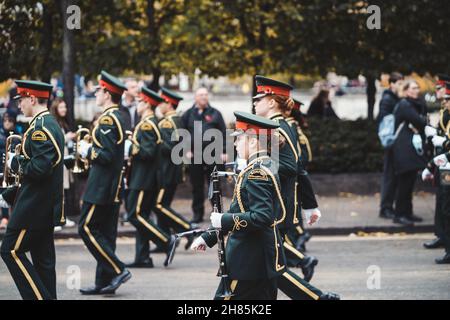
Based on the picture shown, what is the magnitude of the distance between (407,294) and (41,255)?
3.47 metres

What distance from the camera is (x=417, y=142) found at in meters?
13.9

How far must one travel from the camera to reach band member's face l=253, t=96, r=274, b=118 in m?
8.59

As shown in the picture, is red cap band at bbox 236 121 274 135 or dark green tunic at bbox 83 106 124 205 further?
dark green tunic at bbox 83 106 124 205

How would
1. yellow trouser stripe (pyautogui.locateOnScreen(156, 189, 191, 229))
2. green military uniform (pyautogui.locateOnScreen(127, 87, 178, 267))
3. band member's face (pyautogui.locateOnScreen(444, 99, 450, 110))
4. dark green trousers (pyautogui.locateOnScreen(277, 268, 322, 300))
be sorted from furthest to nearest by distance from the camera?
yellow trouser stripe (pyautogui.locateOnScreen(156, 189, 191, 229)), green military uniform (pyautogui.locateOnScreen(127, 87, 178, 267)), band member's face (pyautogui.locateOnScreen(444, 99, 450, 110)), dark green trousers (pyautogui.locateOnScreen(277, 268, 322, 300))

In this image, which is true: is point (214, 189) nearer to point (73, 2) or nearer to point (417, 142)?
point (417, 142)

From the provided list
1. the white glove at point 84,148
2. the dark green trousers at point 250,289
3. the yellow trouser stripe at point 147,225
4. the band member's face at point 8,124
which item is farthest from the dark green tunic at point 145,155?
the dark green trousers at point 250,289

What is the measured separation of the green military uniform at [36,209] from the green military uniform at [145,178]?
310cm

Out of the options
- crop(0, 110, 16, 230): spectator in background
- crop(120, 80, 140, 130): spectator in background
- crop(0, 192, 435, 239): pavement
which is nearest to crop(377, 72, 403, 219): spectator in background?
crop(0, 192, 435, 239): pavement

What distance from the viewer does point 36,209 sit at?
8.45 m

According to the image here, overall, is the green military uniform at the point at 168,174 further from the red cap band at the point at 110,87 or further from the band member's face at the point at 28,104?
→ the band member's face at the point at 28,104

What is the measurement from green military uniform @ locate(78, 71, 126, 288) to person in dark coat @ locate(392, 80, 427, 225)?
5.16m

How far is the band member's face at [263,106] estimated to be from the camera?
28.2ft

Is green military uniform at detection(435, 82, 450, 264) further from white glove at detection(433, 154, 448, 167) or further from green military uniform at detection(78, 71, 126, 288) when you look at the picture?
green military uniform at detection(78, 71, 126, 288)
